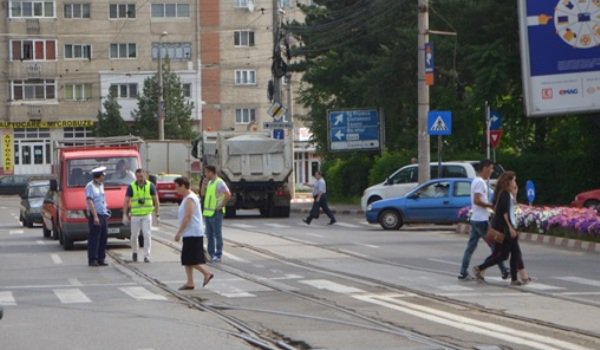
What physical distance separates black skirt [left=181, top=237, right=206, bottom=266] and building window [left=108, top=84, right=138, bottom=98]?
63370mm

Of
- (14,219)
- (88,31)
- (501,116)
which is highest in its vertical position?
(88,31)

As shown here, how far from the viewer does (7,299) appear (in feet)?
56.5

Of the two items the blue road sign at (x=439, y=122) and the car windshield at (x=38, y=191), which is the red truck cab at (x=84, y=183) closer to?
the blue road sign at (x=439, y=122)

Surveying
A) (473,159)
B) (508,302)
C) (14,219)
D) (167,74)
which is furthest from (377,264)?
(167,74)

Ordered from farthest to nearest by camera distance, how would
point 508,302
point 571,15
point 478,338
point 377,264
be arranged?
1. point 571,15
2. point 377,264
3. point 508,302
4. point 478,338

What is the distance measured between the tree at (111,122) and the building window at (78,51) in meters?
5.48

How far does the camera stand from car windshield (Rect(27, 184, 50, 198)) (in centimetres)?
4144

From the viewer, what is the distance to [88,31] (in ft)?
263

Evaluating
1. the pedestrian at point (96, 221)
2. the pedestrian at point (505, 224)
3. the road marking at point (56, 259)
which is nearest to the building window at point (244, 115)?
the road marking at point (56, 259)

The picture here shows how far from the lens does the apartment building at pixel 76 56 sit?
261 feet

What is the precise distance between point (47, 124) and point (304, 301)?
66.5 m

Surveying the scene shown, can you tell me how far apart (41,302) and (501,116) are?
27043 mm

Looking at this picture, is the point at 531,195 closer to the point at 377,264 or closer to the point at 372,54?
the point at 377,264

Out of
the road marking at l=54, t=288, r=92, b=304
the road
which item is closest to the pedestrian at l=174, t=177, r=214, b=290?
the road
